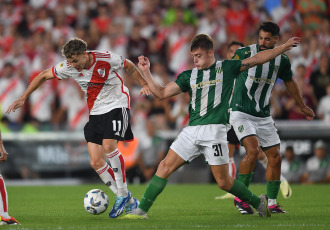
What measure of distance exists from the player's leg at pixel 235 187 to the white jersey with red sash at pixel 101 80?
1.88 metres

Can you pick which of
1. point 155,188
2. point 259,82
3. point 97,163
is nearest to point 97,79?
point 97,163

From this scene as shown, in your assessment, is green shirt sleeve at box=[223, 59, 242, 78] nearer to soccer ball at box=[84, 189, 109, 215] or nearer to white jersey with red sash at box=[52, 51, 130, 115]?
white jersey with red sash at box=[52, 51, 130, 115]

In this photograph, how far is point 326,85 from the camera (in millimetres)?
15477

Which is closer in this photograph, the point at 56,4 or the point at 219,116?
the point at 219,116

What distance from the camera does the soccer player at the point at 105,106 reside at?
27.5ft

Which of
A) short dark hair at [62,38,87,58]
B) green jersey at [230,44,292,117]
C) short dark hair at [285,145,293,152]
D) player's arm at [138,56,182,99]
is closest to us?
player's arm at [138,56,182,99]

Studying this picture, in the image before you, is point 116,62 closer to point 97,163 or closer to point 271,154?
point 97,163

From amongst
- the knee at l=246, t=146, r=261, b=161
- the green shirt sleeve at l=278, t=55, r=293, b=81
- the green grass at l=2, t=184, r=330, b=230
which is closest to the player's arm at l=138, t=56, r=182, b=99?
the green grass at l=2, t=184, r=330, b=230

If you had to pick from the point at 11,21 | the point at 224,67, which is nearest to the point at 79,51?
the point at 224,67

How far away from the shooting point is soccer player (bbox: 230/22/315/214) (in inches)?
340

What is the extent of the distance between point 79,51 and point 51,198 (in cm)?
439

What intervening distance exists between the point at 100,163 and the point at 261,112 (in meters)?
2.16

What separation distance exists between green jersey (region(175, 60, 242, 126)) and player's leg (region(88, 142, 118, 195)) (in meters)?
1.57

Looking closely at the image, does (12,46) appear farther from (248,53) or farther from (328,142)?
(248,53)
